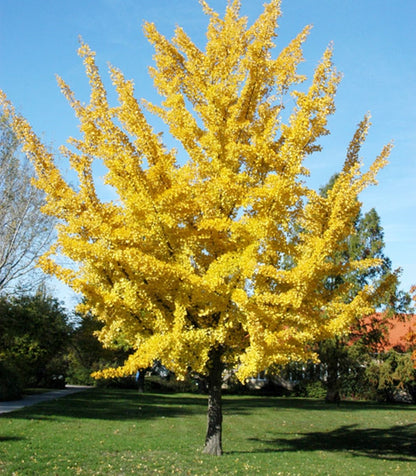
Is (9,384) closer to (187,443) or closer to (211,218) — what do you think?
(187,443)

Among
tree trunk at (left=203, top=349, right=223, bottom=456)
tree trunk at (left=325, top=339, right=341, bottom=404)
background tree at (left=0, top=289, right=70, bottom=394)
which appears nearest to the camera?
tree trunk at (left=203, top=349, right=223, bottom=456)

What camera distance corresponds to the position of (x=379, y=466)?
992 cm

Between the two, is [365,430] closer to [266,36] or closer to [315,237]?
[315,237]

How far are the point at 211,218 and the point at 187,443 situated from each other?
19.2 ft

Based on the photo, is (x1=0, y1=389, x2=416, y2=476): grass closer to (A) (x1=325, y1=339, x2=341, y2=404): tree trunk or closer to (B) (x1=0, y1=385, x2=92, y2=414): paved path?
(B) (x1=0, y1=385, x2=92, y2=414): paved path

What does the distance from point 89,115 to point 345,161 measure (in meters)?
4.65

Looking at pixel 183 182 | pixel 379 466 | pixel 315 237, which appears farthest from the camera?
pixel 379 466

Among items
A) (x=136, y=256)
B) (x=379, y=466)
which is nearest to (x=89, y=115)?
(x=136, y=256)

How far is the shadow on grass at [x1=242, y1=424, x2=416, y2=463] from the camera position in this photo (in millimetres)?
11562

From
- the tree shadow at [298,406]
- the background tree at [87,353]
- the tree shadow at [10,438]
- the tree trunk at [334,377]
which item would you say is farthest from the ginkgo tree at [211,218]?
the background tree at [87,353]

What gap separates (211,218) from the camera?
818cm

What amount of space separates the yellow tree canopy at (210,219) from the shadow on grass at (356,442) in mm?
4603

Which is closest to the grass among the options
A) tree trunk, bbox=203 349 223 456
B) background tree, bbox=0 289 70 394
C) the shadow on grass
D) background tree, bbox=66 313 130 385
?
the shadow on grass

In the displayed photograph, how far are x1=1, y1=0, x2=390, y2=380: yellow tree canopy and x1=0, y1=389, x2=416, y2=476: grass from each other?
6.33 ft
